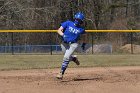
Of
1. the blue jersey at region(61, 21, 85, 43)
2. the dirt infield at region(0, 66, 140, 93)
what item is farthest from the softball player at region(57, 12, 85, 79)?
the dirt infield at region(0, 66, 140, 93)

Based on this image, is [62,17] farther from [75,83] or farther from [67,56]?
[75,83]

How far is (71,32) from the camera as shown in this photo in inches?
438

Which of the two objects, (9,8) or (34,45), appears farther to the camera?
(9,8)

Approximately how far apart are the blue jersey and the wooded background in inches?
703

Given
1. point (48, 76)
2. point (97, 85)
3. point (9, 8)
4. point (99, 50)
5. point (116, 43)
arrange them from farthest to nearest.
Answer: point (9, 8), point (116, 43), point (99, 50), point (48, 76), point (97, 85)

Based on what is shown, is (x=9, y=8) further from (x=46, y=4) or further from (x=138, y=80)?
(x=138, y=80)

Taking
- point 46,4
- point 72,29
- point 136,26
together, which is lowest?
point 136,26

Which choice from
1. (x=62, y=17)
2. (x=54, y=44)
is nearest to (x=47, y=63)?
(x=54, y=44)

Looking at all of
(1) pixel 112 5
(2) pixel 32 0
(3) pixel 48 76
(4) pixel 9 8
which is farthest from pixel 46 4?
(3) pixel 48 76

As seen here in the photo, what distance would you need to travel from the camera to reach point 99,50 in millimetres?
28641

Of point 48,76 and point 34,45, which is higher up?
point 48,76

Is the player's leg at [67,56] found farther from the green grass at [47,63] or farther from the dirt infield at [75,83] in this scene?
the green grass at [47,63]

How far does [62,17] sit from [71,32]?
27274 mm

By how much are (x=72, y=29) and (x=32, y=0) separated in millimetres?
26425
